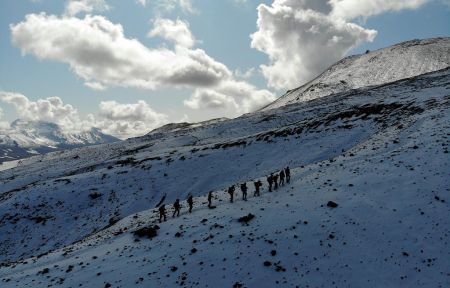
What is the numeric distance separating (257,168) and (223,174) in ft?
18.0

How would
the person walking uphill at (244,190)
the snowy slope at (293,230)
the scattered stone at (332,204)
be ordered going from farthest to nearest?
the person walking uphill at (244,190)
the scattered stone at (332,204)
the snowy slope at (293,230)

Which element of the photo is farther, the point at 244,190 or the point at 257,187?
the point at 257,187

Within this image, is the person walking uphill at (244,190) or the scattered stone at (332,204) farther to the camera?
the person walking uphill at (244,190)

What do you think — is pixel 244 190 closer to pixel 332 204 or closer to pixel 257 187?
pixel 257 187

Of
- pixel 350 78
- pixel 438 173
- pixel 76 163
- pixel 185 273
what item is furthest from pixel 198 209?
pixel 350 78

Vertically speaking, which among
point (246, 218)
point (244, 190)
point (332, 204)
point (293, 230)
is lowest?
point (293, 230)

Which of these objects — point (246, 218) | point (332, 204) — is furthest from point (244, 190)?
point (332, 204)

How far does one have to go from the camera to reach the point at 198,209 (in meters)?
35.0

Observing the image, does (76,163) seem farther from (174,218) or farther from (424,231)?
(424,231)

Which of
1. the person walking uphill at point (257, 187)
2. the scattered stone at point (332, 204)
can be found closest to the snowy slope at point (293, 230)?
the scattered stone at point (332, 204)

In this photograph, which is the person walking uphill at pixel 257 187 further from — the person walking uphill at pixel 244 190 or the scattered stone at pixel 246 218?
the scattered stone at pixel 246 218

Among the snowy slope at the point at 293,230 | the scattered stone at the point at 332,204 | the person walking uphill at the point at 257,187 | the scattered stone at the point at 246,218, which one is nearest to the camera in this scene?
the snowy slope at the point at 293,230

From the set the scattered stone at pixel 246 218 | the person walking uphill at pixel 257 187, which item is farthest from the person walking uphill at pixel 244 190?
the scattered stone at pixel 246 218

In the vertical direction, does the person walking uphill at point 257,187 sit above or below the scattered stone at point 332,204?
above
